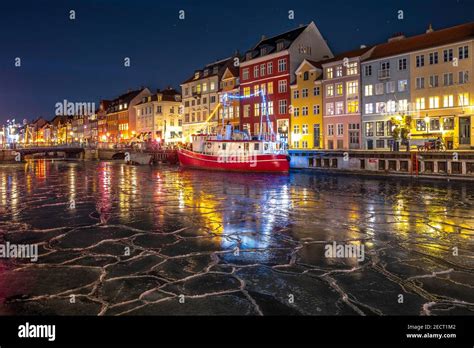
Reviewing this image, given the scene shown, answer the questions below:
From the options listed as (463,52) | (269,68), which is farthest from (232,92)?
(463,52)

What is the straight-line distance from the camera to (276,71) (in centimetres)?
7000

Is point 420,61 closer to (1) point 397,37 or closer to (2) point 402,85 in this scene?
(2) point 402,85

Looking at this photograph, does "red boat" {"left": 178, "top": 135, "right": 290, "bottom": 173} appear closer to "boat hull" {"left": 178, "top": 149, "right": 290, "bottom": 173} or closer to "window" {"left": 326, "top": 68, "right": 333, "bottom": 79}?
"boat hull" {"left": 178, "top": 149, "right": 290, "bottom": 173}

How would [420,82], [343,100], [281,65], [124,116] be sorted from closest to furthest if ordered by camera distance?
1. [420,82]
2. [343,100]
3. [281,65]
4. [124,116]

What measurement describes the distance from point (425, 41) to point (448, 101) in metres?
8.68

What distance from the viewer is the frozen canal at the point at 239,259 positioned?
8.28m

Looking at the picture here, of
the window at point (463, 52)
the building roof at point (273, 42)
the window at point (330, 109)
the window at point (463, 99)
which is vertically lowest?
the window at point (463, 99)

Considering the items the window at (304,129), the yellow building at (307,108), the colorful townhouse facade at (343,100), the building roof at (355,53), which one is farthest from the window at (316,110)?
the building roof at (355,53)

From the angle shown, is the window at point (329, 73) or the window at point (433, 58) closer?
the window at point (433, 58)

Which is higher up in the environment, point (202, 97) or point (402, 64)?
point (202, 97)

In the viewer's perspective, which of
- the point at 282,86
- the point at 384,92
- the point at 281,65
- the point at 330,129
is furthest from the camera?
the point at 282,86

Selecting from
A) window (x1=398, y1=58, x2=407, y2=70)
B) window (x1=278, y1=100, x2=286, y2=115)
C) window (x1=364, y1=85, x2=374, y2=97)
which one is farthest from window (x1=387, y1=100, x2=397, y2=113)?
window (x1=278, y1=100, x2=286, y2=115)

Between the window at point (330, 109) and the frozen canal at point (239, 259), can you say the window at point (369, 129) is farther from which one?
the frozen canal at point (239, 259)

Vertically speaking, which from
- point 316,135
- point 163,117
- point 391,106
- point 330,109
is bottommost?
point 316,135
